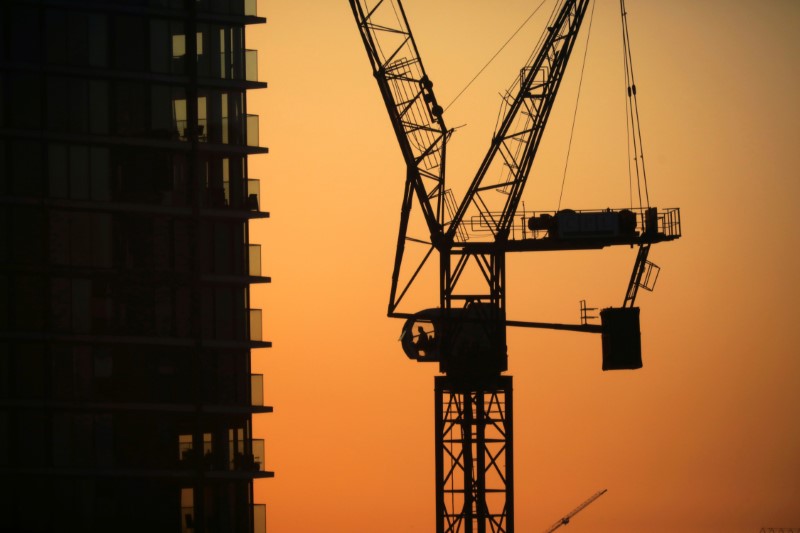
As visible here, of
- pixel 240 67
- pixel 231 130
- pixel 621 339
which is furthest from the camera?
pixel 621 339

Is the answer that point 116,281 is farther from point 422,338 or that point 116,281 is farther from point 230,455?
point 422,338

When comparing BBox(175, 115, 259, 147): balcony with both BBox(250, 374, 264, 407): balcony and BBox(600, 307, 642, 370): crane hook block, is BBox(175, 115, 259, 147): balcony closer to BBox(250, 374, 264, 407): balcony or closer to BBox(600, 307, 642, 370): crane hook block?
BBox(250, 374, 264, 407): balcony

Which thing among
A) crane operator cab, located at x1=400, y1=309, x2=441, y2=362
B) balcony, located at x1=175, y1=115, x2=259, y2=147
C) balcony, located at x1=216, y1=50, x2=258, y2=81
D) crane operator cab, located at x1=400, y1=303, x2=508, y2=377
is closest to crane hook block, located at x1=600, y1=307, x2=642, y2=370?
crane operator cab, located at x1=400, y1=303, x2=508, y2=377

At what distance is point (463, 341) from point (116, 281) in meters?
23.6

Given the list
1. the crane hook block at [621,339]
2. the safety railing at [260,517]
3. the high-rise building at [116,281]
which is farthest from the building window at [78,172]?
the crane hook block at [621,339]

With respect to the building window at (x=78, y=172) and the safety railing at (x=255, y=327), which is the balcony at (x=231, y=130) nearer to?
the building window at (x=78, y=172)

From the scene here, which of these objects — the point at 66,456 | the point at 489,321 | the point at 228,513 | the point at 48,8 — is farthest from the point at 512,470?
the point at 48,8

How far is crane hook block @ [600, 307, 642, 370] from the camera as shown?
121 metres

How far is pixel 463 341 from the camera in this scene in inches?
4966

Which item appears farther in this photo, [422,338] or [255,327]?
[422,338]

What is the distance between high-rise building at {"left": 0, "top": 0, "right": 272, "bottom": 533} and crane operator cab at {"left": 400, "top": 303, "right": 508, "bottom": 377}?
13.0 metres

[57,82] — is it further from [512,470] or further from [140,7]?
[512,470]

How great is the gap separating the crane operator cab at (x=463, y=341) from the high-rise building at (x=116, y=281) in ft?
42.6

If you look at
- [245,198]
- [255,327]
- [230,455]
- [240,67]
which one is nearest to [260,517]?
[230,455]
